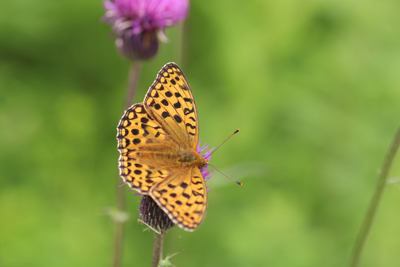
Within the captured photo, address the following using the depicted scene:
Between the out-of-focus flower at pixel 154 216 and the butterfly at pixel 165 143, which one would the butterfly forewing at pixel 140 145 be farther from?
the out-of-focus flower at pixel 154 216

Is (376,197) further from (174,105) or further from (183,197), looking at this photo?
(174,105)

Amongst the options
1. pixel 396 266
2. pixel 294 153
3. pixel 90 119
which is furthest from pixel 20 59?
pixel 396 266

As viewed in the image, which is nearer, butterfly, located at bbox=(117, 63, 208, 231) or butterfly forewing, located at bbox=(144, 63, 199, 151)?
butterfly, located at bbox=(117, 63, 208, 231)

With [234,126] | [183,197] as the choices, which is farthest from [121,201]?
[234,126]

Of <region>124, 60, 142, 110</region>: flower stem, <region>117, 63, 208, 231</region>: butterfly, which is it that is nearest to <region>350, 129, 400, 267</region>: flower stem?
<region>117, 63, 208, 231</region>: butterfly

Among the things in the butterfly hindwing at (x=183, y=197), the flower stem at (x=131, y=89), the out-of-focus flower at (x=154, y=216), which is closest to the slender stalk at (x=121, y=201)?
the flower stem at (x=131, y=89)

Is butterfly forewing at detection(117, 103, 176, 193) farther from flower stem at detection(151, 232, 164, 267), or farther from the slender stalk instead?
the slender stalk
